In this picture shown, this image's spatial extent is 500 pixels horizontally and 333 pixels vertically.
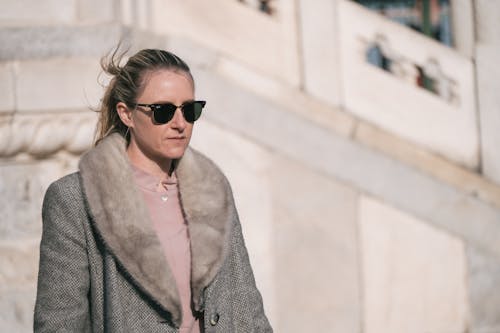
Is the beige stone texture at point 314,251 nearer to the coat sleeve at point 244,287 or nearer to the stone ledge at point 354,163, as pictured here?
the stone ledge at point 354,163

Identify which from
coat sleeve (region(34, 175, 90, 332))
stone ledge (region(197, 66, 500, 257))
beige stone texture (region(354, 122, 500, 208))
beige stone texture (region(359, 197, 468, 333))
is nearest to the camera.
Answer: coat sleeve (region(34, 175, 90, 332))

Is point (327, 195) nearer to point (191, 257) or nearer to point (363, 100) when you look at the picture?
point (363, 100)

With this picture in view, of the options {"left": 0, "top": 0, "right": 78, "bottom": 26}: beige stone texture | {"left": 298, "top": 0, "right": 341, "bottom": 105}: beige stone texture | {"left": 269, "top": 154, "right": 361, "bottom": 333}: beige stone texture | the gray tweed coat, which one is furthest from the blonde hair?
{"left": 298, "top": 0, "right": 341, "bottom": 105}: beige stone texture

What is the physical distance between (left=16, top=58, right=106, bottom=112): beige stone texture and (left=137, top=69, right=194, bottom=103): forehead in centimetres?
205

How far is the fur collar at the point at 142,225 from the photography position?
9.87ft

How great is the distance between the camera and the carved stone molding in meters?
5.11

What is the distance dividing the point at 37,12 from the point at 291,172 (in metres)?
1.46

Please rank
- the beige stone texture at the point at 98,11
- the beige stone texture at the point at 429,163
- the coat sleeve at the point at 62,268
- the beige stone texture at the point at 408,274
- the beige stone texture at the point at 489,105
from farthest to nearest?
1. the beige stone texture at the point at 489,105
2. the beige stone texture at the point at 429,163
3. the beige stone texture at the point at 408,274
4. the beige stone texture at the point at 98,11
5. the coat sleeve at the point at 62,268

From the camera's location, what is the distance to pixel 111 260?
3010 millimetres

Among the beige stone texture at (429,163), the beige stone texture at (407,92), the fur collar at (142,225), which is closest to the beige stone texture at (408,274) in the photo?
the beige stone texture at (429,163)

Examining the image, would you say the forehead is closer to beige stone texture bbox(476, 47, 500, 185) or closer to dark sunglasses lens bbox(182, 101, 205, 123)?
dark sunglasses lens bbox(182, 101, 205, 123)

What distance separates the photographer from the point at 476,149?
6.10m

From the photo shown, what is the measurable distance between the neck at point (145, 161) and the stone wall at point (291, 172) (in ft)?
6.44

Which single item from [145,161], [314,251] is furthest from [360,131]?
[145,161]
